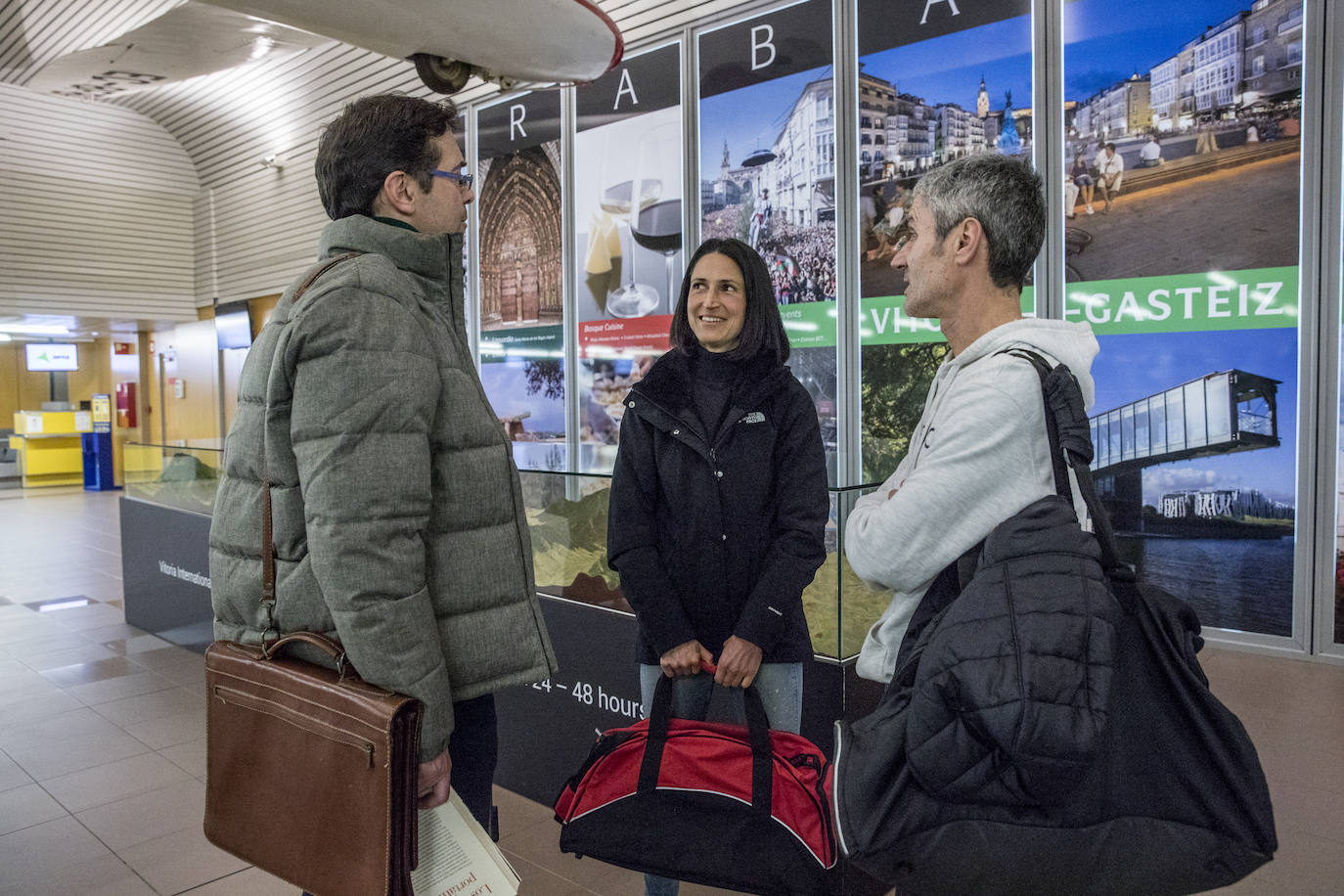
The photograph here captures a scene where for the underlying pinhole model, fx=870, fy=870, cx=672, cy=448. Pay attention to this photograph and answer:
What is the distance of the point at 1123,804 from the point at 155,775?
350cm

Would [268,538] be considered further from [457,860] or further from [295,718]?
[457,860]

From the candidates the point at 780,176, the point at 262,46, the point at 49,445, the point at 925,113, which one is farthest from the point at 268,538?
the point at 49,445

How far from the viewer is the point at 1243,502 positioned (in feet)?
14.6

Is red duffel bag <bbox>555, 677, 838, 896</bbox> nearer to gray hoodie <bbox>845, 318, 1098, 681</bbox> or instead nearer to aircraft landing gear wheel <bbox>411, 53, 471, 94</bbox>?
gray hoodie <bbox>845, 318, 1098, 681</bbox>

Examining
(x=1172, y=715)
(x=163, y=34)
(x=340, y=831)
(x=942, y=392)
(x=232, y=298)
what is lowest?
(x=340, y=831)

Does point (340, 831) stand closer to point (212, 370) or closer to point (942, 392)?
point (942, 392)

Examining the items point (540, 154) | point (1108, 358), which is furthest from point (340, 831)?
point (540, 154)

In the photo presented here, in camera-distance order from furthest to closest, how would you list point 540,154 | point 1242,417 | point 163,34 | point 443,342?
point 163,34, point 540,154, point 1242,417, point 443,342

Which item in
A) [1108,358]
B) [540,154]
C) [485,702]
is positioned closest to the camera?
[485,702]

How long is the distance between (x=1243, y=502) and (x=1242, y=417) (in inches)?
17.2

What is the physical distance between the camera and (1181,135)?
4496 millimetres

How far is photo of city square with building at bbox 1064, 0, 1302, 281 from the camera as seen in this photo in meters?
4.27

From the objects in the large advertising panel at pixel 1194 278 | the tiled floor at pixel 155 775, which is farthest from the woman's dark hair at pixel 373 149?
the large advertising panel at pixel 1194 278

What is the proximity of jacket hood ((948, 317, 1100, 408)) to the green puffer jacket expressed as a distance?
786 millimetres
